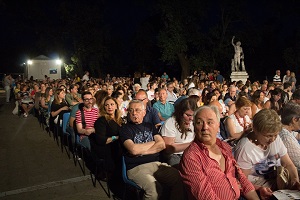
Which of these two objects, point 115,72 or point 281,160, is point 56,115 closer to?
point 281,160

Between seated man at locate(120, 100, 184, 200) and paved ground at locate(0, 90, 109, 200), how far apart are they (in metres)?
1.15

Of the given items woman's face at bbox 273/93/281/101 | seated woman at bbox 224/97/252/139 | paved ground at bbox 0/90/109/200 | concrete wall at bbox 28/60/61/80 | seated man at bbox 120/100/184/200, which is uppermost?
concrete wall at bbox 28/60/61/80

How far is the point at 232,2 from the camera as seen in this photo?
1009 inches

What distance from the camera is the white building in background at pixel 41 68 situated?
2756cm

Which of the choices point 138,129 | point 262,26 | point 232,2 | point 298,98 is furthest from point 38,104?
point 262,26

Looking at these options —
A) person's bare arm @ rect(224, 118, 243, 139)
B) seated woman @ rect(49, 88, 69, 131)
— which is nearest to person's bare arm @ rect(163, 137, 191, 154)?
person's bare arm @ rect(224, 118, 243, 139)

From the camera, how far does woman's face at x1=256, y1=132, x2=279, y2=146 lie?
2797 millimetres

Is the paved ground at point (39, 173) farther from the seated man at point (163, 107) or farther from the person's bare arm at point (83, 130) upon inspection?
the seated man at point (163, 107)

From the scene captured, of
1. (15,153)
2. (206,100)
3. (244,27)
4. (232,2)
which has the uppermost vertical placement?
(232,2)

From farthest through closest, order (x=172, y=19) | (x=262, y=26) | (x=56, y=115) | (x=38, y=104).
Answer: (x=262, y=26), (x=172, y=19), (x=38, y=104), (x=56, y=115)

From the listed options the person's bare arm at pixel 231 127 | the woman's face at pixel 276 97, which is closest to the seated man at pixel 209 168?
the person's bare arm at pixel 231 127

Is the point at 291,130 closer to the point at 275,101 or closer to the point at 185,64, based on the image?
the point at 275,101

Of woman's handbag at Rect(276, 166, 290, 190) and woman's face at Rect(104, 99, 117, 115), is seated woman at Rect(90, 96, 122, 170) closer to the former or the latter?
woman's face at Rect(104, 99, 117, 115)

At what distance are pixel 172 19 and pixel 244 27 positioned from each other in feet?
22.6
